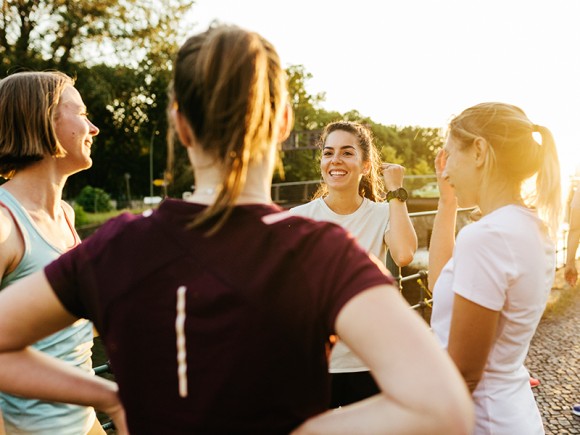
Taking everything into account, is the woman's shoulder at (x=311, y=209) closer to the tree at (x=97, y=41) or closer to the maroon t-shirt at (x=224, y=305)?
the maroon t-shirt at (x=224, y=305)

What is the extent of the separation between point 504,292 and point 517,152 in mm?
489

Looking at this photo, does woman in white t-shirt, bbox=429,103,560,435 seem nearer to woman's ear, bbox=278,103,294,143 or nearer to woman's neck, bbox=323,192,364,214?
woman's ear, bbox=278,103,294,143

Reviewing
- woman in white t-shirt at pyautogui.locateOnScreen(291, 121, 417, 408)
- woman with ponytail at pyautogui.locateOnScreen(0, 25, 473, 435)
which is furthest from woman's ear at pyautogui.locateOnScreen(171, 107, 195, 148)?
woman in white t-shirt at pyautogui.locateOnScreen(291, 121, 417, 408)

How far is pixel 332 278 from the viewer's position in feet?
3.00

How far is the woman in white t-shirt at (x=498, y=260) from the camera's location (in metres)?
1.61

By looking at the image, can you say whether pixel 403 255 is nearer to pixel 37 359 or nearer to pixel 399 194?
pixel 399 194

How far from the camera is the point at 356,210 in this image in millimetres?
3535

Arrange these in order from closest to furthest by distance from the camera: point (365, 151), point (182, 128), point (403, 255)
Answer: point (182, 128)
point (403, 255)
point (365, 151)

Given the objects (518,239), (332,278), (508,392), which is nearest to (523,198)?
(518,239)

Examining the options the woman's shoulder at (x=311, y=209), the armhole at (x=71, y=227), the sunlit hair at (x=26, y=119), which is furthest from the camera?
the woman's shoulder at (x=311, y=209)

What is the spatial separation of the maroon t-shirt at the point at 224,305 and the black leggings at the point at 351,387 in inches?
80.7

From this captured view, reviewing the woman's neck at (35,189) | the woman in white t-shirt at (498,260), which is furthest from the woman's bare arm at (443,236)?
the woman's neck at (35,189)

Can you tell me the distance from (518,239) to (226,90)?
1.07 m

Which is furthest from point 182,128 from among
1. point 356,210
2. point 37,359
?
point 356,210
